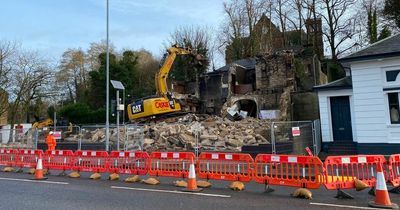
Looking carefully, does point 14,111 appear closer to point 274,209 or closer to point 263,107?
point 263,107

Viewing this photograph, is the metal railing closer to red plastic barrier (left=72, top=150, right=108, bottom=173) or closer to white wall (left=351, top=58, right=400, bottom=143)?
white wall (left=351, top=58, right=400, bottom=143)

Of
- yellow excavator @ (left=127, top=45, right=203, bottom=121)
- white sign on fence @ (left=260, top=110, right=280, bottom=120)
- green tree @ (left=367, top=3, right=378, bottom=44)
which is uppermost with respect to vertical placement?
green tree @ (left=367, top=3, right=378, bottom=44)

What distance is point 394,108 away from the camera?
643 inches

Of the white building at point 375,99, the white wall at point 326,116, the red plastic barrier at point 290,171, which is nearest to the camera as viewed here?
the red plastic barrier at point 290,171

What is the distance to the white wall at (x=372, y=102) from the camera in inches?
639

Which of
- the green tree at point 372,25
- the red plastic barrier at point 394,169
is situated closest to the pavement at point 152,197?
the red plastic barrier at point 394,169

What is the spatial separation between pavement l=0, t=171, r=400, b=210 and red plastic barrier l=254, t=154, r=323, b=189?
38 centimetres

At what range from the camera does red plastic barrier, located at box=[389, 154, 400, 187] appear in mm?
8742

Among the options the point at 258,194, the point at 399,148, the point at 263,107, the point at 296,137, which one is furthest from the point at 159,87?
the point at 258,194

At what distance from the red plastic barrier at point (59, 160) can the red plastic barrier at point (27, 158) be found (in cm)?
79

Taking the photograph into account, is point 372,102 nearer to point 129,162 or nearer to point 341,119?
point 341,119

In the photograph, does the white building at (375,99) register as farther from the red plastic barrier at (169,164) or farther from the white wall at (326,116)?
the red plastic barrier at (169,164)

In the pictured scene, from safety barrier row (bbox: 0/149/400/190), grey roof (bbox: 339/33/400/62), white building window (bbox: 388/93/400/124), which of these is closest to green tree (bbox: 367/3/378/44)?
grey roof (bbox: 339/33/400/62)

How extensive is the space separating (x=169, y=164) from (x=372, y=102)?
433 inches
